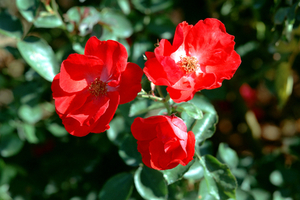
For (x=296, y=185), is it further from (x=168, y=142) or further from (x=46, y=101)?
(x=46, y=101)

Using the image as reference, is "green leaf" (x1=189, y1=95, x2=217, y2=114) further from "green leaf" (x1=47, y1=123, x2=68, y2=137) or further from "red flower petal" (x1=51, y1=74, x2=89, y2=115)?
"green leaf" (x1=47, y1=123, x2=68, y2=137)

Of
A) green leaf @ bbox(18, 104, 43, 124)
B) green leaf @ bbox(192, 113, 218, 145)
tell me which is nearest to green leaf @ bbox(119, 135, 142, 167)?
green leaf @ bbox(192, 113, 218, 145)

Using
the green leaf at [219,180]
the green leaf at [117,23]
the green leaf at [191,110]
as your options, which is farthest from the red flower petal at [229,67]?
the green leaf at [117,23]

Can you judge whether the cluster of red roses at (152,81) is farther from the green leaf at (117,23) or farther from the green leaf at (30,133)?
the green leaf at (30,133)

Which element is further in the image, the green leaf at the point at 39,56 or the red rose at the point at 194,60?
the green leaf at the point at 39,56

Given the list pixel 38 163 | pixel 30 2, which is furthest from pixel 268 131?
pixel 30 2

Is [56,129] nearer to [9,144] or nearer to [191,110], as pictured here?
[9,144]
